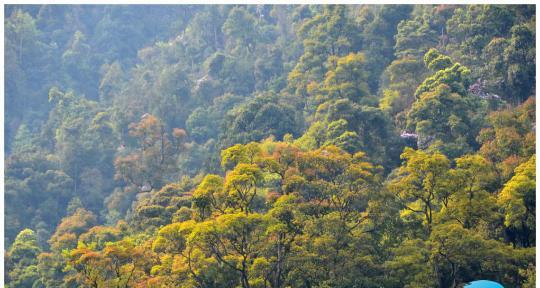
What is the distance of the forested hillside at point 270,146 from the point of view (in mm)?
24984

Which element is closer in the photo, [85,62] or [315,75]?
[315,75]

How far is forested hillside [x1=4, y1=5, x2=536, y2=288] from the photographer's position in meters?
25.0

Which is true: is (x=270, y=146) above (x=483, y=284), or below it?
above

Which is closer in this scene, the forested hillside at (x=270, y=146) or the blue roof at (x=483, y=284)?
the blue roof at (x=483, y=284)

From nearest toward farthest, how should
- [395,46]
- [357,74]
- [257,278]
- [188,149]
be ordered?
1. [257,278]
2. [357,74]
3. [395,46]
4. [188,149]

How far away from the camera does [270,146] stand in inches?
1388

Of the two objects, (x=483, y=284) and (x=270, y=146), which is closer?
(x=483, y=284)

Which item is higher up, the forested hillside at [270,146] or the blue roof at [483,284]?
the forested hillside at [270,146]

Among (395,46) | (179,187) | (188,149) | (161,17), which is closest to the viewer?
(179,187)

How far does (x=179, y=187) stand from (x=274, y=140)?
6.48 m

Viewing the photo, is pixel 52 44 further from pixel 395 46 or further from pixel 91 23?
pixel 395 46

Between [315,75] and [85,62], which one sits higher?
[85,62]

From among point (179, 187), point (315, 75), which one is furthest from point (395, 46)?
point (179, 187)

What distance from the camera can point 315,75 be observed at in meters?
44.4
